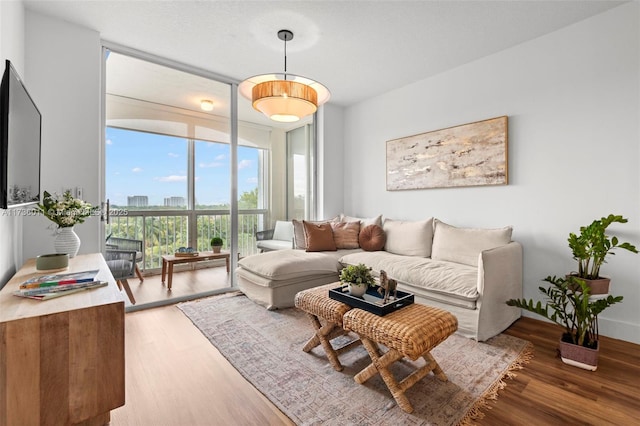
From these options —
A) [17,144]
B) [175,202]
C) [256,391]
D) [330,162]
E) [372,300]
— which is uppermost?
[330,162]

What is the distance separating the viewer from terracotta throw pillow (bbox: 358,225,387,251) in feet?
12.0

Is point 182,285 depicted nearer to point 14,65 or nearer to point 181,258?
point 181,258

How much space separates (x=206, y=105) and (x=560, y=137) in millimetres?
3644

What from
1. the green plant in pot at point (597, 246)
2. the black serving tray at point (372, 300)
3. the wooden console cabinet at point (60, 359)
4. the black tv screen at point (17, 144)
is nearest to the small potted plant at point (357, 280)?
the black serving tray at point (372, 300)

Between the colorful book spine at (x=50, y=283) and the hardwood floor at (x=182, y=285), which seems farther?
the hardwood floor at (x=182, y=285)

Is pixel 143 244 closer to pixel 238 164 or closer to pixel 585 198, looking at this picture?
pixel 238 164

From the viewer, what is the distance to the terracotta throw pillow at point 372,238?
3.65m

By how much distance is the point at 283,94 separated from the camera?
2.30 m

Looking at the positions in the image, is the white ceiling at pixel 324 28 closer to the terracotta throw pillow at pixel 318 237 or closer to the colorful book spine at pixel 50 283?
the terracotta throw pillow at pixel 318 237

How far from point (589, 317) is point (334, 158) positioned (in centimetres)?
345

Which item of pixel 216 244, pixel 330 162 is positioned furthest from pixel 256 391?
pixel 330 162

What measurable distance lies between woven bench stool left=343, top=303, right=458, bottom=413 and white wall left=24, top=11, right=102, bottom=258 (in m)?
2.50

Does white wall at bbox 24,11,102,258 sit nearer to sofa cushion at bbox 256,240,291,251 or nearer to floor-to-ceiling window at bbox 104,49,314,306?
floor-to-ceiling window at bbox 104,49,314,306

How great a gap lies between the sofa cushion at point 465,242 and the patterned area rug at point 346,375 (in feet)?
2.57
